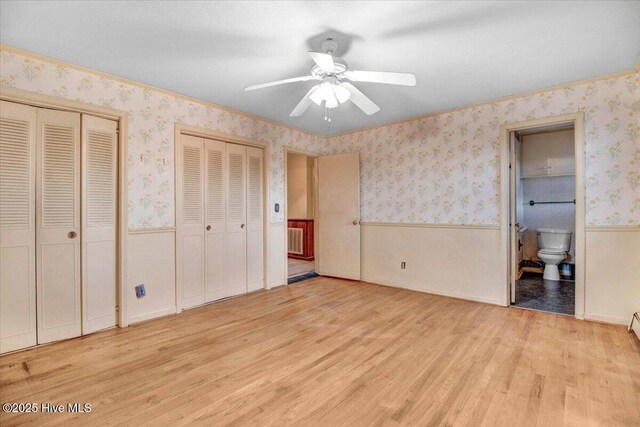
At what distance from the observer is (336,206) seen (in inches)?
196

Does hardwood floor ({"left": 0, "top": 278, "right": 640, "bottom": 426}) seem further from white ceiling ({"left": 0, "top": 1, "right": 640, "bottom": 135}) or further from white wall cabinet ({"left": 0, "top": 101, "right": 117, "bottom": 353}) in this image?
white ceiling ({"left": 0, "top": 1, "right": 640, "bottom": 135})

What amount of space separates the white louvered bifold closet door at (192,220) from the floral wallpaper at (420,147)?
0.16 metres

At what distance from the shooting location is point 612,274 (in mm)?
2939

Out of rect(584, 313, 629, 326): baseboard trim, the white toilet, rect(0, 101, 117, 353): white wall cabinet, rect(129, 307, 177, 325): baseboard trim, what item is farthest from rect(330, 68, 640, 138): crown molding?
rect(129, 307, 177, 325): baseboard trim

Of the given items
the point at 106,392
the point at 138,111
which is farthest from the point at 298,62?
the point at 106,392

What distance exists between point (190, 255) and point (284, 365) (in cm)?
189

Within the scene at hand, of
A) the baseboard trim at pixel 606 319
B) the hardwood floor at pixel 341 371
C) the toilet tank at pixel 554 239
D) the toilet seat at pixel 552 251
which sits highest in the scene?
the toilet tank at pixel 554 239

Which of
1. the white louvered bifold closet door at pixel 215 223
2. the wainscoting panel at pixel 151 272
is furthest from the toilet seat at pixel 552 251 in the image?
the wainscoting panel at pixel 151 272

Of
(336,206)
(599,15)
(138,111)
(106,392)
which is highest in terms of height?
(599,15)

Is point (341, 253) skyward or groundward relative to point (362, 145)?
groundward

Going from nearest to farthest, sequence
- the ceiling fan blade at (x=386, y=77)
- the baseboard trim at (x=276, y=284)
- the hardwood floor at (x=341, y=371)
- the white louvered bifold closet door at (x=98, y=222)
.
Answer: the hardwood floor at (x=341, y=371) < the ceiling fan blade at (x=386, y=77) < the white louvered bifold closet door at (x=98, y=222) < the baseboard trim at (x=276, y=284)

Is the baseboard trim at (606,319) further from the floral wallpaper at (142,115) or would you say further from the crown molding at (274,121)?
the floral wallpaper at (142,115)

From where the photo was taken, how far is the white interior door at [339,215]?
476cm

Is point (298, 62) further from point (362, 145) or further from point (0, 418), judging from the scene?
point (0, 418)
